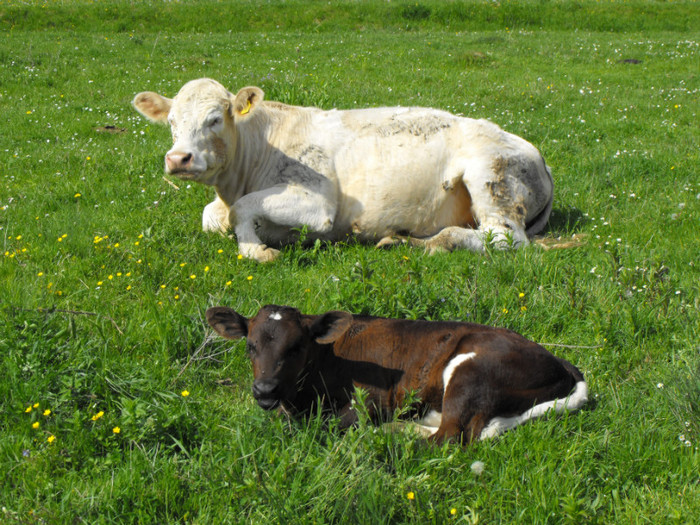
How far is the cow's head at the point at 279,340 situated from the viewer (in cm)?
410

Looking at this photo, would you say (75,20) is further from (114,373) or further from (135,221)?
(114,373)

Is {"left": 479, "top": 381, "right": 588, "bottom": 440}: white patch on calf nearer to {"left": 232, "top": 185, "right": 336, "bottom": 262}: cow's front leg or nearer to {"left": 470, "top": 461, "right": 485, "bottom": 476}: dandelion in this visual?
{"left": 470, "top": 461, "right": 485, "bottom": 476}: dandelion

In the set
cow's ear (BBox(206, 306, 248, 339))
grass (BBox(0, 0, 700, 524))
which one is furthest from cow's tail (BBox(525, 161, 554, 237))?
cow's ear (BBox(206, 306, 248, 339))

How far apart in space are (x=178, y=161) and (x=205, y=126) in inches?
26.5

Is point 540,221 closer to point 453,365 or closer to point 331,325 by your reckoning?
point 453,365

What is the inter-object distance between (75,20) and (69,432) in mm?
25560

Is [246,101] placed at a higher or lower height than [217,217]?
higher

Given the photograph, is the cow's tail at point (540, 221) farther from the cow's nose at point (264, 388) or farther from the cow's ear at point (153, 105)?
the cow's nose at point (264, 388)

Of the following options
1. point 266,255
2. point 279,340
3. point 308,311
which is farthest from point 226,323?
point 266,255

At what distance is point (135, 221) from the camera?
7836 millimetres

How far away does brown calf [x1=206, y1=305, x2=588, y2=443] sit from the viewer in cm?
407

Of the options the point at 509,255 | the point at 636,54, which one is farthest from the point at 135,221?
the point at 636,54

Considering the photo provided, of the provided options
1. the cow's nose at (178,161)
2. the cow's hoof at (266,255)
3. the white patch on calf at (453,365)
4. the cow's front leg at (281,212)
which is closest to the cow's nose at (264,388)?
the white patch on calf at (453,365)

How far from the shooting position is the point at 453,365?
4.25 m
